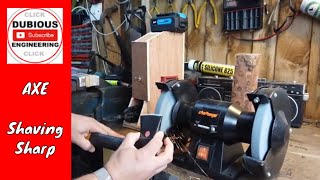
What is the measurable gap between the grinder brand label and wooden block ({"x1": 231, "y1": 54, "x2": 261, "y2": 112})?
76 cm

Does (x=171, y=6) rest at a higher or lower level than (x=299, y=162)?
higher

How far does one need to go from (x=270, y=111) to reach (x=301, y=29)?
2.48 ft

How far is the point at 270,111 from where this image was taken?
58cm

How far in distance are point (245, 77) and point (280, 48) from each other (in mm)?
400

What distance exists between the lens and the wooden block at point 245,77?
941 millimetres

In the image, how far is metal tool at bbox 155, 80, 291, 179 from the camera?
58cm

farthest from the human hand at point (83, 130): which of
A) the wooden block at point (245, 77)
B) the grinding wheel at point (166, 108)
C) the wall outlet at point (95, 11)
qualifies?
the wall outlet at point (95, 11)

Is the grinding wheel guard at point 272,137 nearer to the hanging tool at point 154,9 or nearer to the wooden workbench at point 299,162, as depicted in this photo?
the wooden workbench at point 299,162

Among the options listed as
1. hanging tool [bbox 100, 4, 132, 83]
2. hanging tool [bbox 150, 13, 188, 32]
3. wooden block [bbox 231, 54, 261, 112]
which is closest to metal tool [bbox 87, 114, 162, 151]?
wooden block [bbox 231, 54, 261, 112]

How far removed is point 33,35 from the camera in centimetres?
30

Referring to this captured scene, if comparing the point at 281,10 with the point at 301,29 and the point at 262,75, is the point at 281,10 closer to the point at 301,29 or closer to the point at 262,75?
the point at 301,29

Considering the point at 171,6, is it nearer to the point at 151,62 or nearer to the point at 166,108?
the point at 151,62

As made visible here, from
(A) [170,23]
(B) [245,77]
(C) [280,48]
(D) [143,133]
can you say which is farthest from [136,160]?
(C) [280,48]

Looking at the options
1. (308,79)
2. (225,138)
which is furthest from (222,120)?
(308,79)
